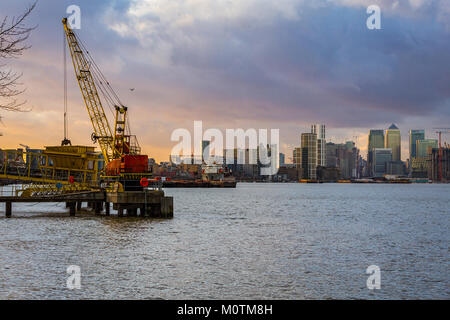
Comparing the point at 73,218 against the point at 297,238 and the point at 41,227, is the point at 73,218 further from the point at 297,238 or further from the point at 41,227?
the point at 297,238

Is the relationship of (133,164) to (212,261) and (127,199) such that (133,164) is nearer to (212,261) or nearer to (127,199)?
(127,199)

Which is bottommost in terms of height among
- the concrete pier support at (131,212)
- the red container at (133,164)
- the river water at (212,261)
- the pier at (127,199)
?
the river water at (212,261)

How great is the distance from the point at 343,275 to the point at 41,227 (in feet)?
98.1

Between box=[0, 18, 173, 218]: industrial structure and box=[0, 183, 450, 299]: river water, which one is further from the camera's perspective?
box=[0, 18, 173, 218]: industrial structure

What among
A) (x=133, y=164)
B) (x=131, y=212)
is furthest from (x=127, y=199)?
(x=133, y=164)

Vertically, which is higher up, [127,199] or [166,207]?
[127,199]

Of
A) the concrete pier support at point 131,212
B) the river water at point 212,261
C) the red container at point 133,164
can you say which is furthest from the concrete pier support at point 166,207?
the red container at point 133,164

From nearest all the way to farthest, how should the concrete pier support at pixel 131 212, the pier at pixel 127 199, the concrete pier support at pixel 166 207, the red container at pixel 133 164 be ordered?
the pier at pixel 127 199, the concrete pier support at pixel 166 207, the red container at pixel 133 164, the concrete pier support at pixel 131 212

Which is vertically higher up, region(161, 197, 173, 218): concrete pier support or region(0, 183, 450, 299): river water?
region(161, 197, 173, 218): concrete pier support

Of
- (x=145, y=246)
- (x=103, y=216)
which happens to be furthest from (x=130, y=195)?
(x=145, y=246)

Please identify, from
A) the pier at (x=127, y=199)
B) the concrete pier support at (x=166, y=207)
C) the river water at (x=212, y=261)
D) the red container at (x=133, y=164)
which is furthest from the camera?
the red container at (x=133, y=164)

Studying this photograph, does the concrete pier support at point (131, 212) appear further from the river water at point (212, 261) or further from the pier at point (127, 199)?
the river water at point (212, 261)

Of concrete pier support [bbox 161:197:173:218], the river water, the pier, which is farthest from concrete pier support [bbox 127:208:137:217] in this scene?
the river water

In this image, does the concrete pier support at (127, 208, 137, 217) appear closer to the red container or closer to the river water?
the river water
